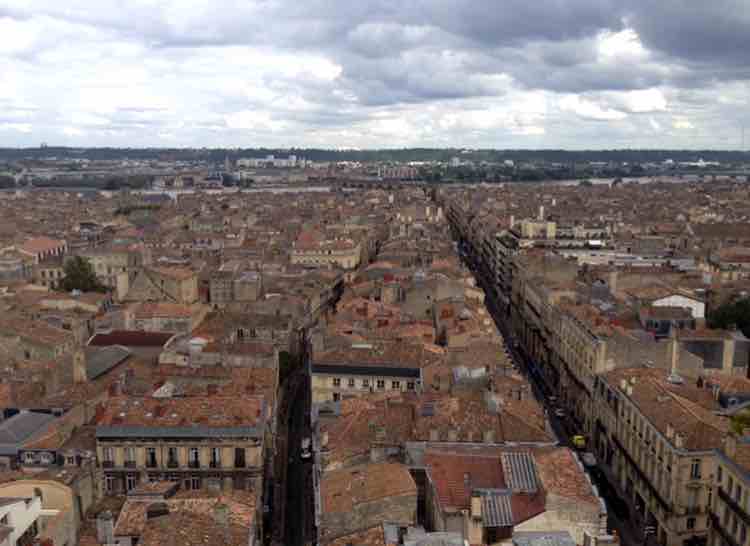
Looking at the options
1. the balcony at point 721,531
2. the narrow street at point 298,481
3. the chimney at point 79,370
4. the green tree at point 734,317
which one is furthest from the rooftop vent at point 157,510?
the green tree at point 734,317

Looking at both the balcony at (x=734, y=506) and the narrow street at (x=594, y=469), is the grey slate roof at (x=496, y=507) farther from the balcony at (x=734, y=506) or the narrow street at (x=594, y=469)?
the narrow street at (x=594, y=469)

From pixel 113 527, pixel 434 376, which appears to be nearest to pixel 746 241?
pixel 434 376

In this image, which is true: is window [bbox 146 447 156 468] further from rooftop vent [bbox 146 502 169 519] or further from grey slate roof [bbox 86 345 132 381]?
grey slate roof [bbox 86 345 132 381]

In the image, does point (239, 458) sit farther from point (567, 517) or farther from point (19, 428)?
point (567, 517)

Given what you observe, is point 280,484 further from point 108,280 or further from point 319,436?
point 108,280

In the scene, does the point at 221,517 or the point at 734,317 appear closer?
the point at 221,517

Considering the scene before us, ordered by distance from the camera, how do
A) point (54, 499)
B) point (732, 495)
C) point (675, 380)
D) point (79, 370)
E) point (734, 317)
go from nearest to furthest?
point (54, 499) → point (732, 495) → point (675, 380) → point (79, 370) → point (734, 317)

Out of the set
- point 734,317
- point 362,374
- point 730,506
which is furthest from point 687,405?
point 734,317
